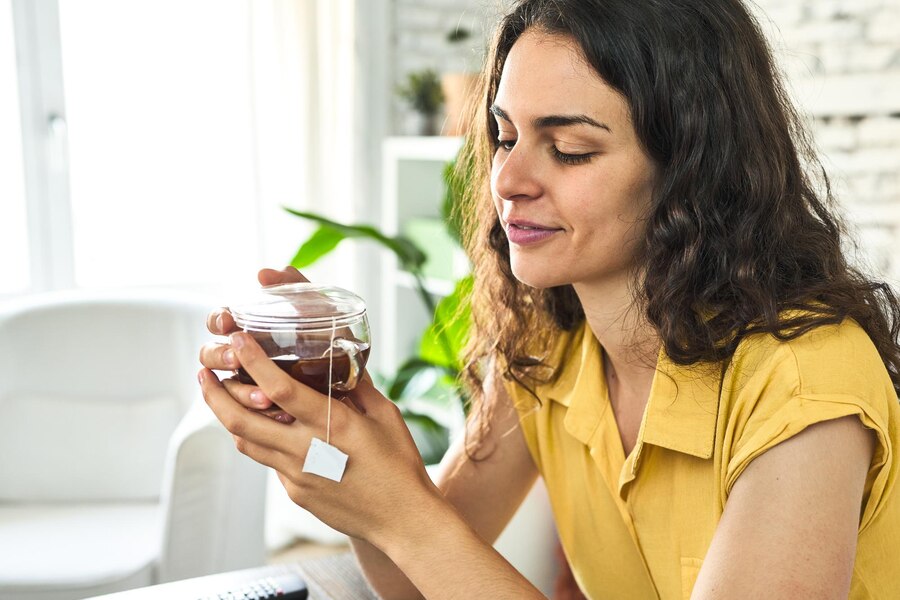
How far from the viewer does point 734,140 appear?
104 cm

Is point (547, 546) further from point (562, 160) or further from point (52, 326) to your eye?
point (52, 326)

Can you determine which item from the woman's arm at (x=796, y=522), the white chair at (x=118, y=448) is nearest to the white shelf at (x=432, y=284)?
the white chair at (x=118, y=448)

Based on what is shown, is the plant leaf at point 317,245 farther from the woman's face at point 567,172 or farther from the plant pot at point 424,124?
the woman's face at point 567,172

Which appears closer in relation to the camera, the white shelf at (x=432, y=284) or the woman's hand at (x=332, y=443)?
the woman's hand at (x=332, y=443)

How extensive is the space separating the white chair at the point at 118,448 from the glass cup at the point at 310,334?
3.30ft

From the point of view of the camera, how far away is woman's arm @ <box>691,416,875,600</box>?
0.83m

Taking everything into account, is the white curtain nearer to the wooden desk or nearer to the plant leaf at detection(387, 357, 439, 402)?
the plant leaf at detection(387, 357, 439, 402)

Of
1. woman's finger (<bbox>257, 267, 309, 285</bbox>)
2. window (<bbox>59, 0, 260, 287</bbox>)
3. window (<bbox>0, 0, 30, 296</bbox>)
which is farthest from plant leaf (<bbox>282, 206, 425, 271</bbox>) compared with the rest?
woman's finger (<bbox>257, 267, 309, 285</bbox>)

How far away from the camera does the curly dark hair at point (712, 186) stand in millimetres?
1004

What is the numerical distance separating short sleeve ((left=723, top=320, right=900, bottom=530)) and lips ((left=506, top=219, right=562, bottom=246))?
27cm

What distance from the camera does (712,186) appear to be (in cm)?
103

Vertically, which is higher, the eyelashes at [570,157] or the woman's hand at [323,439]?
the eyelashes at [570,157]

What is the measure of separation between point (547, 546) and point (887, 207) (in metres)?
0.99

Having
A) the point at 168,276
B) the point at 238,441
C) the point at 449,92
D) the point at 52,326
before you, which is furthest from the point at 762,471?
the point at 168,276
